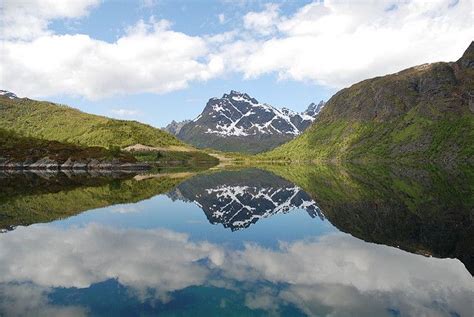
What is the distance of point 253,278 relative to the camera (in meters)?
28.2

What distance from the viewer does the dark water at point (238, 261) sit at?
2314 centimetres

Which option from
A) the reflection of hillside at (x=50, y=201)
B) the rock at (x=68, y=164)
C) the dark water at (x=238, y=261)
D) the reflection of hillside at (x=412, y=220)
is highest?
the rock at (x=68, y=164)

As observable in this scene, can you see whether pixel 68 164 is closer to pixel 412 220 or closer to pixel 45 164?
pixel 45 164

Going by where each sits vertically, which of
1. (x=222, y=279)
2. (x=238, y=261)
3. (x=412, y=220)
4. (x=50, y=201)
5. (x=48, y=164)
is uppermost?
(x=48, y=164)

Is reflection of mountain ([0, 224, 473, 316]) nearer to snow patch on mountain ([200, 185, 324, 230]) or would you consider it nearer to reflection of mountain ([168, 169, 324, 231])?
reflection of mountain ([168, 169, 324, 231])

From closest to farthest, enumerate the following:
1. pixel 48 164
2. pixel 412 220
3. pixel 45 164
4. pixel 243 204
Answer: pixel 412 220, pixel 243 204, pixel 45 164, pixel 48 164

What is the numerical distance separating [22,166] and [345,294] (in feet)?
628

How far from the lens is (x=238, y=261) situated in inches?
1310

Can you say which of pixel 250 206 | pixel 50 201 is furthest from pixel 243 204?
pixel 50 201

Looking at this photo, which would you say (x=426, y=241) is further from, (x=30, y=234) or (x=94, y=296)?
(x=30, y=234)

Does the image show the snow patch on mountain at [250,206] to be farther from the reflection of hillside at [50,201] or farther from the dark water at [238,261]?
the reflection of hillside at [50,201]

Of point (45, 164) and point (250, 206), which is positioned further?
point (45, 164)

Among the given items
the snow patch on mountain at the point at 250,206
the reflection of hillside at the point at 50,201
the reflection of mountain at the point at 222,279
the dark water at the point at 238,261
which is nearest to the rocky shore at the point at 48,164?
the reflection of hillside at the point at 50,201

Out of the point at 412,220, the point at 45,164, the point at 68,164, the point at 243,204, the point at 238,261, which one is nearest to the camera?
the point at 238,261
